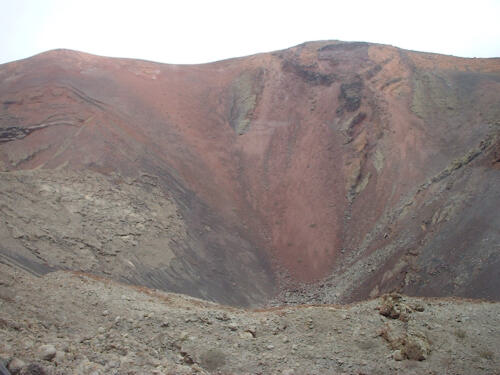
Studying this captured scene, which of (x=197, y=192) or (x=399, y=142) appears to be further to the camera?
(x=399, y=142)

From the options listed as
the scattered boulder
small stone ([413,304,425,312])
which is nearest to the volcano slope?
small stone ([413,304,425,312])

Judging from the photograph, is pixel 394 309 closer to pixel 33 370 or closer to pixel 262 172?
pixel 33 370

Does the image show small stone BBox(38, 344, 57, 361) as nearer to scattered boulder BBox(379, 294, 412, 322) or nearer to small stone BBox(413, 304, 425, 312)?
scattered boulder BBox(379, 294, 412, 322)

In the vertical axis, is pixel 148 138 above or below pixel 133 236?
above

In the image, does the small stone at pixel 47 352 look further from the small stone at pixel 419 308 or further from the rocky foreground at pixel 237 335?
the small stone at pixel 419 308

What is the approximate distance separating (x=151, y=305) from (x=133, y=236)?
615 centimetres

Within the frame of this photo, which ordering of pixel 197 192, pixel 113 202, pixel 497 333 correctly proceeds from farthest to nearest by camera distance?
1. pixel 197 192
2. pixel 113 202
3. pixel 497 333

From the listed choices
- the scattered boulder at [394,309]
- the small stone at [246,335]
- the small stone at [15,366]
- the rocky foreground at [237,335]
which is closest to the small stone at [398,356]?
the rocky foreground at [237,335]

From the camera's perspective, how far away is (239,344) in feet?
24.9

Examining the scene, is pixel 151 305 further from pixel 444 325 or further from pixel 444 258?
pixel 444 258

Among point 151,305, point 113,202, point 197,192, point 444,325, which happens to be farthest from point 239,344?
point 197,192

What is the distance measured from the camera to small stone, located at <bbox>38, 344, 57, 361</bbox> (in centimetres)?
536

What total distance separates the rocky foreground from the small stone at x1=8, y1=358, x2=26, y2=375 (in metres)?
0.49

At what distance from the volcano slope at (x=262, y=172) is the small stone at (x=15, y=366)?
609 cm
